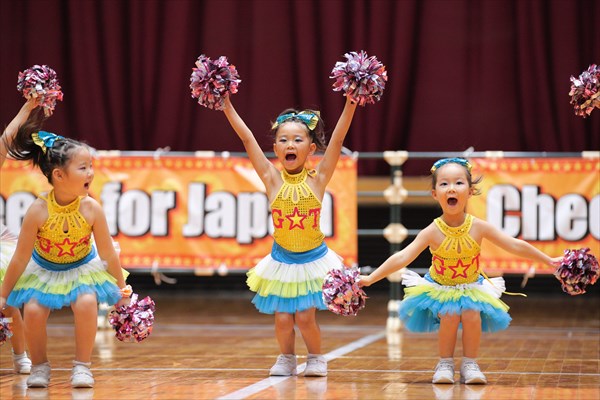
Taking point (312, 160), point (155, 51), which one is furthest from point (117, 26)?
point (312, 160)

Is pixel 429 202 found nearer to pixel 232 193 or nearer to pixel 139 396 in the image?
pixel 232 193

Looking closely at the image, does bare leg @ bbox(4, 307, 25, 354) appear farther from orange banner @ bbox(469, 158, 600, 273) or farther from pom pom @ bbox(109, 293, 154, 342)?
orange banner @ bbox(469, 158, 600, 273)

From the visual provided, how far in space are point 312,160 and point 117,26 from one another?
3.33 metres

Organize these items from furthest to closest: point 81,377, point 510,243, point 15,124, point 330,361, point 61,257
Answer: point 330,361 < point 15,124 < point 510,243 < point 61,257 < point 81,377

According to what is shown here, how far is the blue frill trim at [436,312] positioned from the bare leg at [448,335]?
0.08 feet

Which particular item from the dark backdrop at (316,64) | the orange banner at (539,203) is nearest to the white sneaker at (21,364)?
the orange banner at (539,203)

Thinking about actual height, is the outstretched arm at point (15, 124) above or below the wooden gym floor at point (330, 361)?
above

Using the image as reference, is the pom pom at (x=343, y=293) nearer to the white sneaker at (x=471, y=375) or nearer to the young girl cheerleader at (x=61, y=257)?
the white sneaker at (x=471, y=375)

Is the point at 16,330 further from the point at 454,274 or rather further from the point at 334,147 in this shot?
the point at 454,274

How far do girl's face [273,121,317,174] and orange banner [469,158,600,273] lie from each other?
217cm

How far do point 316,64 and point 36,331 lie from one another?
17.2 ft

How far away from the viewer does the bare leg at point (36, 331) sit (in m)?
3.94

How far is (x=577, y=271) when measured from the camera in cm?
395

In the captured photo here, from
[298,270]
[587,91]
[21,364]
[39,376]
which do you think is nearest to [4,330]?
[39,376]
